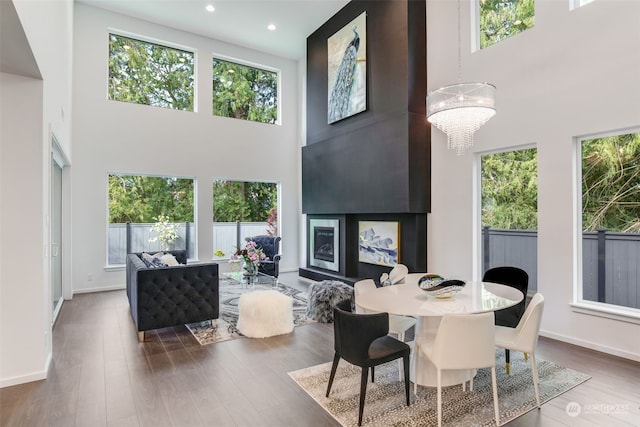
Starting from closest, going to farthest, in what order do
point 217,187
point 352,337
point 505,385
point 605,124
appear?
point 352,337
point 505,385
point 605,124
point 217,187

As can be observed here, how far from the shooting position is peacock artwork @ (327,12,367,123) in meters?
6.23

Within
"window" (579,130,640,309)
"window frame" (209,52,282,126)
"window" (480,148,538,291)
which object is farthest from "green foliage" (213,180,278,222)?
"window" (579,130,640,309)

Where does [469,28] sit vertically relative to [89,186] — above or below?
above

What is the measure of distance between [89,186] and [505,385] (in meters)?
7.06

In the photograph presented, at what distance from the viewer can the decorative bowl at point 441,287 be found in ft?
9.11

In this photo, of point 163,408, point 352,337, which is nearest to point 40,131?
point 163,408

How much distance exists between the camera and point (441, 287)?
→ 283cm

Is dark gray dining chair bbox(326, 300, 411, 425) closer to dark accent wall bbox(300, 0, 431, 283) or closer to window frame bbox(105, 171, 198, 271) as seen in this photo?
dark accent wall bbox(300, 0, 431, 283)

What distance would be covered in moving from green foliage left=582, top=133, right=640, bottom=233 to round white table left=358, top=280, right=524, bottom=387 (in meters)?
1.68

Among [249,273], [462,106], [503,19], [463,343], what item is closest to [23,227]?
[249,273]

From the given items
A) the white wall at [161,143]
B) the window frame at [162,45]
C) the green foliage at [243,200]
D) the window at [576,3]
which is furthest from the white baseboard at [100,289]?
the window at [576,3]

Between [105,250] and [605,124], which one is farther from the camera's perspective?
[105,250]

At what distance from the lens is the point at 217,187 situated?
793 cm

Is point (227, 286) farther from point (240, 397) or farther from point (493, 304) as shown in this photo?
point (493, 304)
